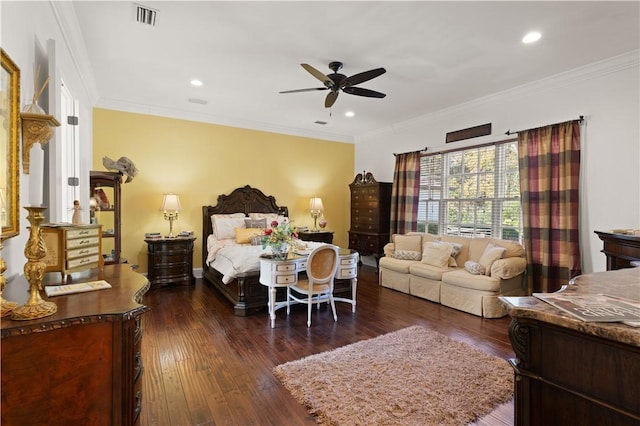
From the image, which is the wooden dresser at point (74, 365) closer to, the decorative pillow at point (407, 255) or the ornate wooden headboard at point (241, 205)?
the decorative pillow at point (407, 255)

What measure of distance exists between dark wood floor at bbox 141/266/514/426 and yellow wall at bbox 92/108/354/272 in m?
1.32

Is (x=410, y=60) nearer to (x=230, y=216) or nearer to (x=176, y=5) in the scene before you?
(x=176, y=5)

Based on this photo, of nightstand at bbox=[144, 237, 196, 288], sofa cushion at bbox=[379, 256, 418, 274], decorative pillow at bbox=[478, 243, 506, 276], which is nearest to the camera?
decorative pillow at bbox=[478, 243, 506, 276]

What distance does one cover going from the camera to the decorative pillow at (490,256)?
4121mm

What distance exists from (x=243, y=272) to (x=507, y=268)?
10.9ft

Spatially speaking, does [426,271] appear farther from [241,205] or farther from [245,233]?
[241,205]

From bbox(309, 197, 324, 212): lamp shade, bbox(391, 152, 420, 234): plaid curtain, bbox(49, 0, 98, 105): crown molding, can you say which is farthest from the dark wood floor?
bbox(49, 0, 98, 105): crown molding

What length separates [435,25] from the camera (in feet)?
9.58

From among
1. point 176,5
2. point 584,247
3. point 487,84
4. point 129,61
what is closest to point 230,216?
point 129,61

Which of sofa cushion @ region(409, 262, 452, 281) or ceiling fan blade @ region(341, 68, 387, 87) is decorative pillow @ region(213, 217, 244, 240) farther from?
ceiling fan blade @ region(341, 68, 387, 87)

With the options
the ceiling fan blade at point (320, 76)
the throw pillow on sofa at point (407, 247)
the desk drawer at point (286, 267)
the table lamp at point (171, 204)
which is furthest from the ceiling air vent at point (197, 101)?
the throw pillow on sofa at point (407, 247)

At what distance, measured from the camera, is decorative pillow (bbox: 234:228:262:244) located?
5285 mm

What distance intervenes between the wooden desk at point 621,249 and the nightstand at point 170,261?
5449mm

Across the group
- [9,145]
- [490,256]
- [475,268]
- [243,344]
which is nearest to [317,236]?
[475,268]
